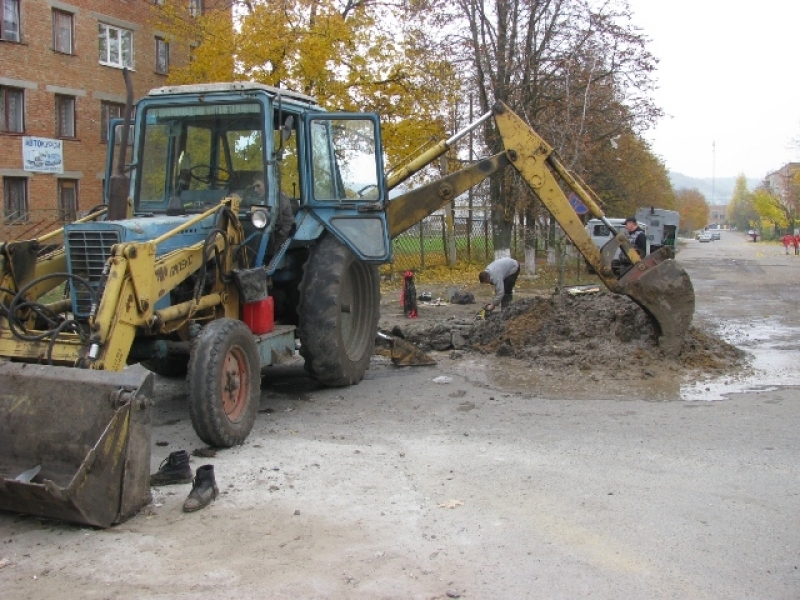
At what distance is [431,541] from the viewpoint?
15.8 ft

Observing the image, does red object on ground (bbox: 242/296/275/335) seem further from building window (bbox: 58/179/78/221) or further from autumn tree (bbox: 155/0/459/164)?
building window (bbox: 58/179/78/221)

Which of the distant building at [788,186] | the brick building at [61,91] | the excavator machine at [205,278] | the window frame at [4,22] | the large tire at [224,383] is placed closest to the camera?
the excavator machine at [205,278]

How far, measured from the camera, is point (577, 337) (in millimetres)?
11016

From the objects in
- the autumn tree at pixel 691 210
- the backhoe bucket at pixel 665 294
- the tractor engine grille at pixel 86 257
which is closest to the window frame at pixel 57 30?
the backhoe bucket at pixel 665 294

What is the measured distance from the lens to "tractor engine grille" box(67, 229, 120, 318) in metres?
6.50

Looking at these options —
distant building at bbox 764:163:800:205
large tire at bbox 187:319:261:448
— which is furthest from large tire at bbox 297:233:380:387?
distant building at bbox 764:163:800:205

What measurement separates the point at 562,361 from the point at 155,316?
5.53 m

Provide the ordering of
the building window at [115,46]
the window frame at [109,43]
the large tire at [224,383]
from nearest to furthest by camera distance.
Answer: the large tire at [224,383]
the window frame at [109,43]
the building window at [115,46]

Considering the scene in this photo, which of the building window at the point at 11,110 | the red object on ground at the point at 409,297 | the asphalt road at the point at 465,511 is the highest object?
the building window at the point at 11,110

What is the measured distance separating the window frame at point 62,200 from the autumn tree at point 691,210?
92391mm

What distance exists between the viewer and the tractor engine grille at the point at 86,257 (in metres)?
6.50

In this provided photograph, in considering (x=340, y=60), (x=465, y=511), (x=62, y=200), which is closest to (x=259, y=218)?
(x=465, y=511)

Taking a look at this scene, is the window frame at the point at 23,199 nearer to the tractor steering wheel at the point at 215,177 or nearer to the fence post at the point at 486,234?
the fence post at the point at 486,234

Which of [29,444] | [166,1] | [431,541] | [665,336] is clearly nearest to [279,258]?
[29,444]
